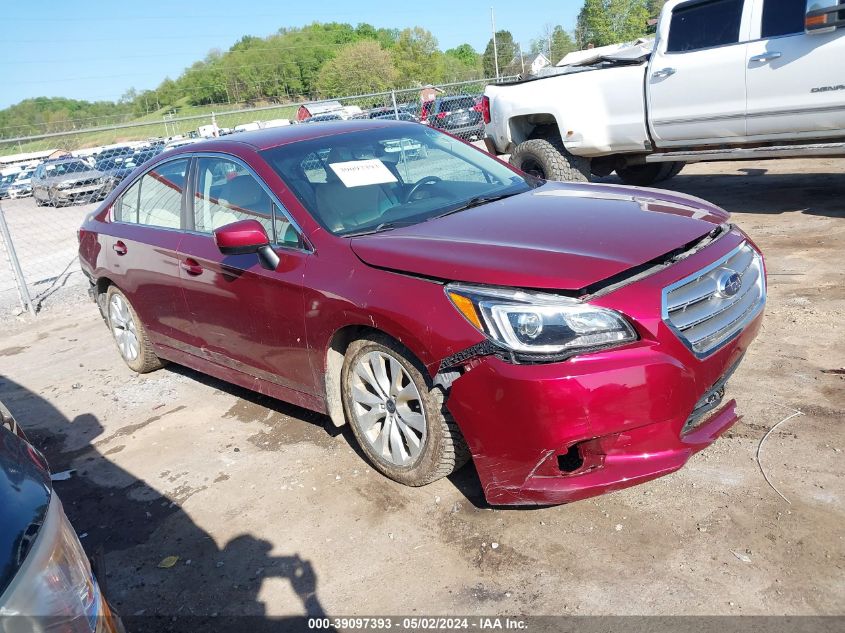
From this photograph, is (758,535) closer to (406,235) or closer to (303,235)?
(406,235)

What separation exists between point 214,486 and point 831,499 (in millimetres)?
2877

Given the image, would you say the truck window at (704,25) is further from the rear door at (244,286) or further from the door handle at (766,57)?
the rear door at (244,286)

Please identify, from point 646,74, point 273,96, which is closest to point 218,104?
point 273,96

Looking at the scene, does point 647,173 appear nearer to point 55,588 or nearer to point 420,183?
point 420,183

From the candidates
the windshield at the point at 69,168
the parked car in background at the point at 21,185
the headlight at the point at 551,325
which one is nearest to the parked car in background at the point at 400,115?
the windshield at the point at 69,168

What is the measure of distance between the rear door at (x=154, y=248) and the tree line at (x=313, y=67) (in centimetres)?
5840

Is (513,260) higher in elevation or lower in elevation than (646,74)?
lower

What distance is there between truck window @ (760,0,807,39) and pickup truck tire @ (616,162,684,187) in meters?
2.88

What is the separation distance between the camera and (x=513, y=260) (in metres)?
2.88

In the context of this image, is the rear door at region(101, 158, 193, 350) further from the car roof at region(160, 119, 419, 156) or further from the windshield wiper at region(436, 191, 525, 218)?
the windshield wiper at region(436, 191, 525, 218)

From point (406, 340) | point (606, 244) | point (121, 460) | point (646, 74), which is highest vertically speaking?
point (646, 74)

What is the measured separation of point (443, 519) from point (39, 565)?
192 centimetres

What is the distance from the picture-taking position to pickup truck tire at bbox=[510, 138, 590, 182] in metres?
8.37

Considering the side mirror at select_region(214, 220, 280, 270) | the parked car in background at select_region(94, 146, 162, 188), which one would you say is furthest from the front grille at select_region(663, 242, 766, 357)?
the parked car in background at select_region(94, 146, 162, 188)
